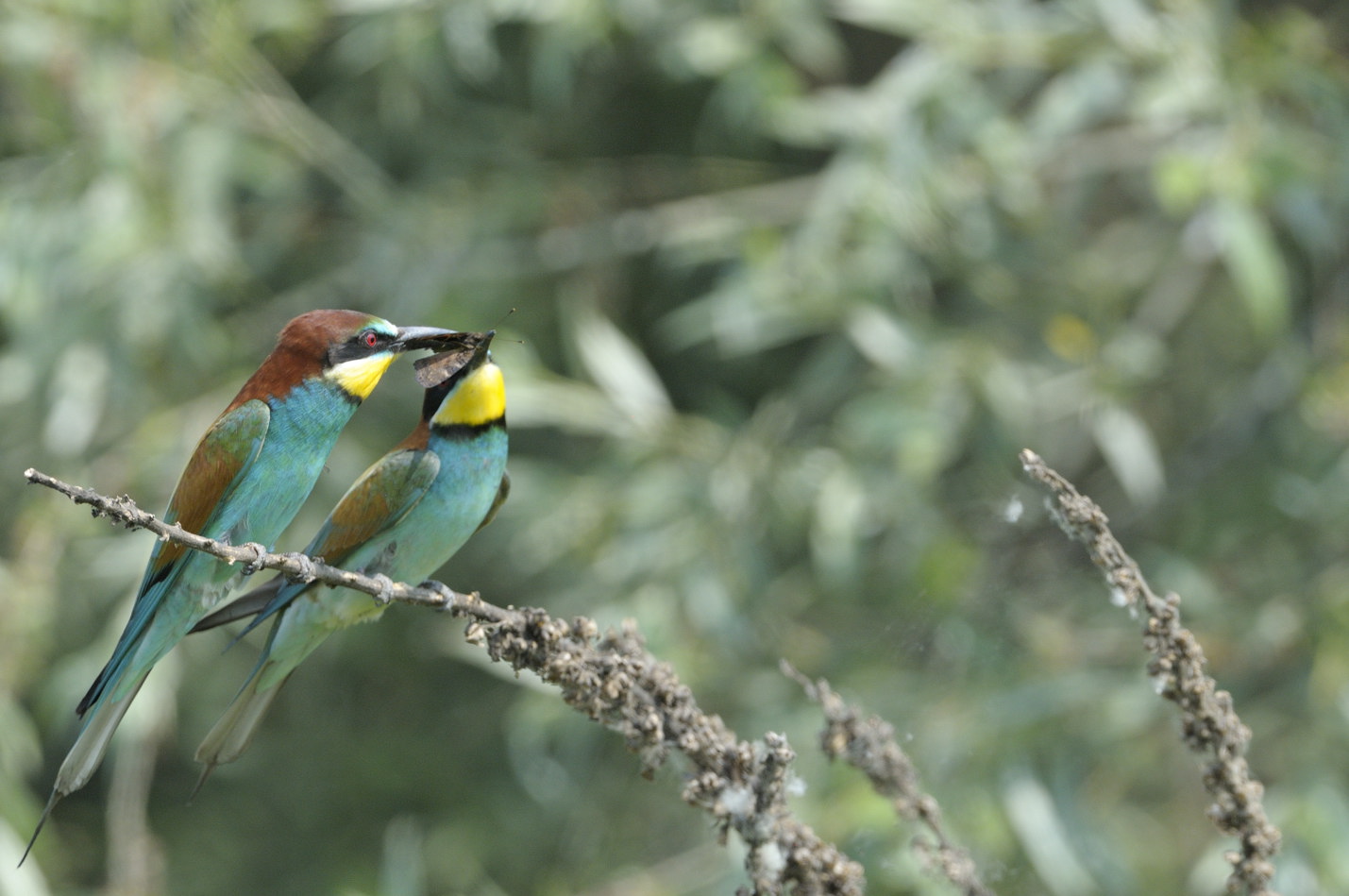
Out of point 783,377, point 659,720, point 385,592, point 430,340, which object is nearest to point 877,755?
point 659,720

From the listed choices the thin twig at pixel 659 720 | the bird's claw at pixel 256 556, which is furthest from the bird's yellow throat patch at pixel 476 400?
the bird's claw at pixel 256 556

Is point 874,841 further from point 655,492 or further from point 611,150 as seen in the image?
point 611,150

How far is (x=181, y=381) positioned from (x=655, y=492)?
1359 millimetres

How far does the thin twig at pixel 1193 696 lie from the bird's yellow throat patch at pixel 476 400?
0.76 meters

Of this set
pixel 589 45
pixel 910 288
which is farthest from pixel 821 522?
pixel 589 45

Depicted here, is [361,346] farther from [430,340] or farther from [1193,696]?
[1193,696]

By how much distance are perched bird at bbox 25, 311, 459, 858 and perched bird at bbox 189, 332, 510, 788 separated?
98 mm

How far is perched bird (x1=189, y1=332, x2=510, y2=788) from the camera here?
5.14 feet

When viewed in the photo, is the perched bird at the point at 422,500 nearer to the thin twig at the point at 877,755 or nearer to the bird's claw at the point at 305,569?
the bird's claw at the point at 305,569

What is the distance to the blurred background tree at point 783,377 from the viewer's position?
10.6ft

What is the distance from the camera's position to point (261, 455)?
151 centimetres

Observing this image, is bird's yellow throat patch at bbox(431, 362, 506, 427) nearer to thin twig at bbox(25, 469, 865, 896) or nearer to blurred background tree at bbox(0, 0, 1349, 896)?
thin twig at bbox(25, 469, 865, 896)

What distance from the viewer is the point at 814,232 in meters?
3.61

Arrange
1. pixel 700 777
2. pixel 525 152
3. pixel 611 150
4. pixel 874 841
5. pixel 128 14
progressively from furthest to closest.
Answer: pixel 611 150 < pixel 525 152 < pixel 128 14 < pixel 874 841 < pixel 700 777
